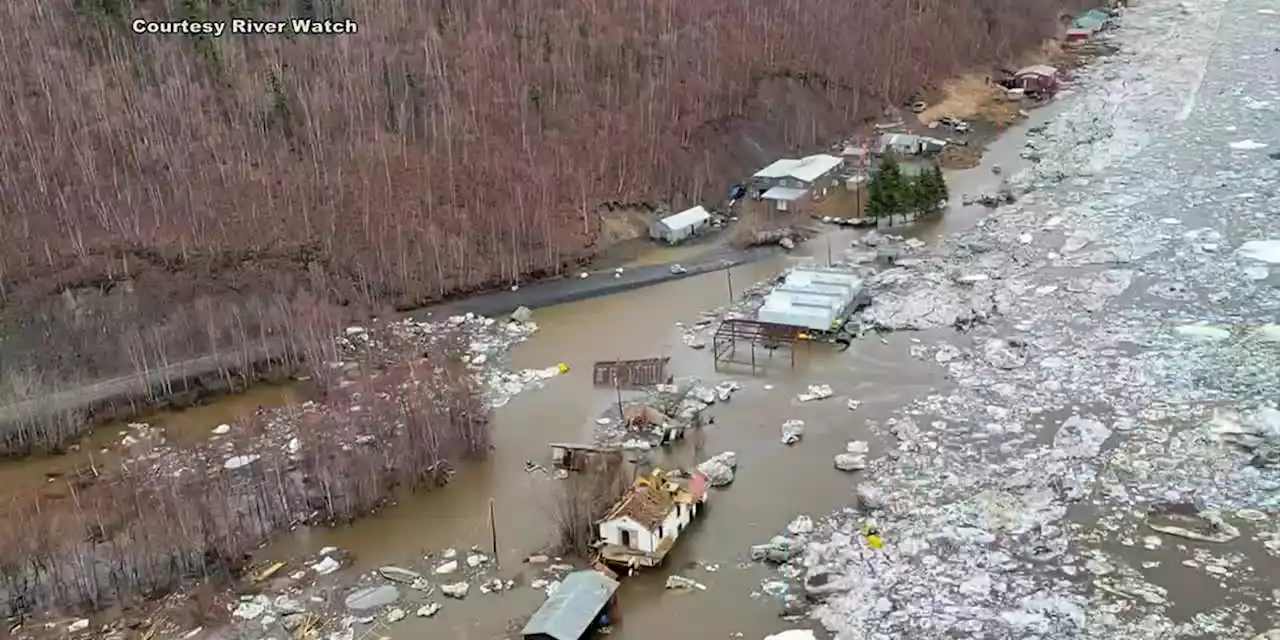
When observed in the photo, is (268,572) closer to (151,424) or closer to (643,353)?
(151,424)

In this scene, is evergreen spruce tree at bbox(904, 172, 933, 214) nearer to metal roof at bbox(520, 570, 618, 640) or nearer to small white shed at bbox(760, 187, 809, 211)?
small white shed at bbox(760, 187, 809, 211)

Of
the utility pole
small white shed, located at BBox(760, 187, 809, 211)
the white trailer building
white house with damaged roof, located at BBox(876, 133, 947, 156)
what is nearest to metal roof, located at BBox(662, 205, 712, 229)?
small white shed, located at BBox(760, 187, 809, 211)

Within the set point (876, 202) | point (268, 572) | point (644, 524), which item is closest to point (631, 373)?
point (644, 524)

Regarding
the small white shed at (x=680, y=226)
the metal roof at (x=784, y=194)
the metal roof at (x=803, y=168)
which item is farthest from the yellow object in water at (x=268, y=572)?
the metal roof at (x=803, y=168)

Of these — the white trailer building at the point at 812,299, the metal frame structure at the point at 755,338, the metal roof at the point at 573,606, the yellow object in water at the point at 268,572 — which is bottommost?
the yellow object in water at the point at 268,572

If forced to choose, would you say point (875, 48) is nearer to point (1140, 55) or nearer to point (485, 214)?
point (1140, 55)

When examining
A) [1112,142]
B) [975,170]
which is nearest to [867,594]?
[975,170]

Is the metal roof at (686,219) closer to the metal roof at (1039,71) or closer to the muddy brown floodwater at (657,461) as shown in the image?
the muddy brown floodwater at (657,461)
